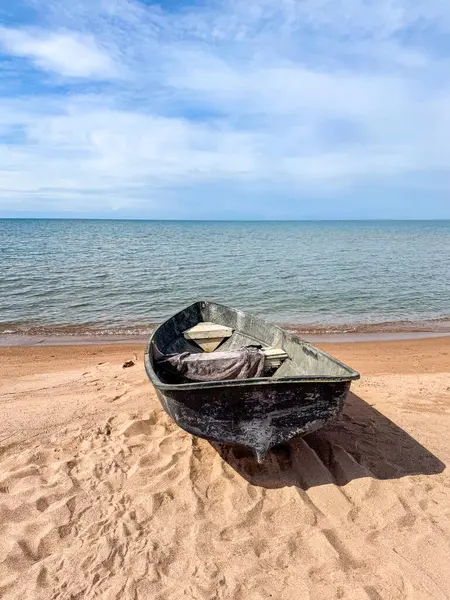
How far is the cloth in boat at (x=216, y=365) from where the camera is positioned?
5.93 m

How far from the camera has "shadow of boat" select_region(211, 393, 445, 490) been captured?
457cm

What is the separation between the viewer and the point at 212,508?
4137 millimetres

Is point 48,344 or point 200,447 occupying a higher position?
point 200,447

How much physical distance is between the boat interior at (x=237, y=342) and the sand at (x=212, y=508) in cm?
85

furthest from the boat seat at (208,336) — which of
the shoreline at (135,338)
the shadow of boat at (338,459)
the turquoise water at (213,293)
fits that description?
the turquoise water at (213,293)

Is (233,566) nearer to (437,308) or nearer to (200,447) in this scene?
(200,447)

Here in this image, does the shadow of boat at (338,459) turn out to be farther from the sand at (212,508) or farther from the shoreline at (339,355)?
the shoreline at (339,355)

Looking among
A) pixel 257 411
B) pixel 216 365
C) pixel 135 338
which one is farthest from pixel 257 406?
pixel 135 338

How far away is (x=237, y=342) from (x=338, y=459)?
10.3 feet

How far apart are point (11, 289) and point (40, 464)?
46.8 ft

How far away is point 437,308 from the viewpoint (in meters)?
15.8

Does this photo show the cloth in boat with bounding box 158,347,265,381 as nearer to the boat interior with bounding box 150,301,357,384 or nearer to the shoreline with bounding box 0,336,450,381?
the boat interior with bounding box 150,301,357,384

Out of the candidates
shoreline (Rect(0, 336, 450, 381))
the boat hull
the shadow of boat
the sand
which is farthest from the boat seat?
the boat hull

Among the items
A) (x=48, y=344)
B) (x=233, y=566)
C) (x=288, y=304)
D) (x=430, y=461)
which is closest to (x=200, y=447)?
(x=233, y=566)
